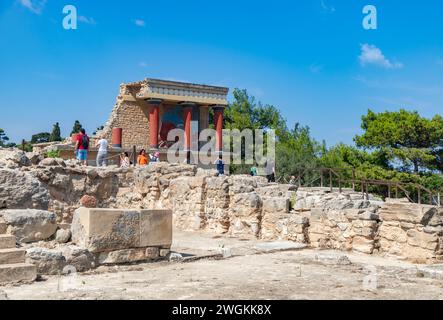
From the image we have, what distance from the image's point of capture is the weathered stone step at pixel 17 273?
18.2 feet

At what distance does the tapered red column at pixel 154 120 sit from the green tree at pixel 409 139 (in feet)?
41.9

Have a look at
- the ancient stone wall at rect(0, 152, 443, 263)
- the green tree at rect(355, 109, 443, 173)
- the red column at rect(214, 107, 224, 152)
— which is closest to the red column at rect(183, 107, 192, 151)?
the red column at rect(214, 107, 224, 152)

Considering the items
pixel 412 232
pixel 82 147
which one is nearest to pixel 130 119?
pixel 82 147

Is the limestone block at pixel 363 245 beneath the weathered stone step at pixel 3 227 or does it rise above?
beneath

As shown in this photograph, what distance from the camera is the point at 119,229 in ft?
22.7

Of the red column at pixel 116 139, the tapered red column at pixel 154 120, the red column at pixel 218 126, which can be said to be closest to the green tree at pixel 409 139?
the red column at pixel 218 126

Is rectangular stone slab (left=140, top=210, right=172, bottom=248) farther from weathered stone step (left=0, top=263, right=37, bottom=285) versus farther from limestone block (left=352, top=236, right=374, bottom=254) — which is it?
limestone block (left=352, top=236, right=374, bottom=254)

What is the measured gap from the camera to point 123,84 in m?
30.7

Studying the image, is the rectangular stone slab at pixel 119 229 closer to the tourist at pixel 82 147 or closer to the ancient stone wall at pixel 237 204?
the ancient stone wall at pixel 237 204

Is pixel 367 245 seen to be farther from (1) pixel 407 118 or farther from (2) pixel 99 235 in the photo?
(1) pixel 407 118

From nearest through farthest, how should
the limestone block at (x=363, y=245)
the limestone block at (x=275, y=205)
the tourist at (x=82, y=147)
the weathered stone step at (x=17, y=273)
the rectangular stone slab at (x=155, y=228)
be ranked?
1. the weathered stone step at (x=17, y=273)
2. the rectangular stone slab at (x=155, y=228)
3. the limestone block at (x=363, y=245)
4. the limestone block at (x=275, y=205)
5. the tourist at (x=82, y=147)
